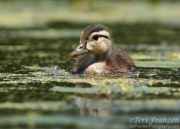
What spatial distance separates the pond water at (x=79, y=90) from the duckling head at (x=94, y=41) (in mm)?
692

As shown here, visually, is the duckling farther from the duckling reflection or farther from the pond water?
the duckling reflection

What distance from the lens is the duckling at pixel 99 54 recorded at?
13.8 m

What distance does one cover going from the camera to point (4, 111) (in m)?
9.78

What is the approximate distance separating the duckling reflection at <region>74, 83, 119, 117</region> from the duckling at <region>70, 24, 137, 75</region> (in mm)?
2777

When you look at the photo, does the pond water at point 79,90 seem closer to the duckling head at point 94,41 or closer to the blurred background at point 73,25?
the blurred background at point 73,25

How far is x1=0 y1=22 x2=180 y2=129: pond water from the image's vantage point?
916 cm

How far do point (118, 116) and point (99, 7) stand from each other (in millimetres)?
24994

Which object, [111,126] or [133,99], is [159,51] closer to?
[133,99]

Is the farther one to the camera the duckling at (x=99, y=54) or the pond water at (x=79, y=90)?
the duckling at (x=99, y=54)

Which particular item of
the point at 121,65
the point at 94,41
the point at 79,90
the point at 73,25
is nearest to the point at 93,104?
the point at 79,90

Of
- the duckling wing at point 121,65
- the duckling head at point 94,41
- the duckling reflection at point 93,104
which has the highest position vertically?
the duckling head at point 94,41

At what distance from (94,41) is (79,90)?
2.62 metres

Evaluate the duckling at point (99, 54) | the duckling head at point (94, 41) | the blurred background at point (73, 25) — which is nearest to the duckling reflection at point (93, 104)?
the duckling at point (99, 54)

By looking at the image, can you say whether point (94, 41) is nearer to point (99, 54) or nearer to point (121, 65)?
point (99, 54)
